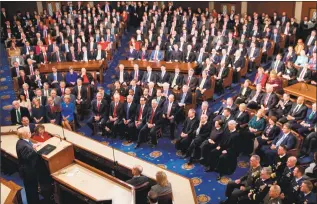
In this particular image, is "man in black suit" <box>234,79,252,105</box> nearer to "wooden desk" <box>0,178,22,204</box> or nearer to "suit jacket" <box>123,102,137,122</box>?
"suit jacket" <box>123,102,137,122</box>

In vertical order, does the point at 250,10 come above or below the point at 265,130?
above

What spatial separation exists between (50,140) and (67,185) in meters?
1.05

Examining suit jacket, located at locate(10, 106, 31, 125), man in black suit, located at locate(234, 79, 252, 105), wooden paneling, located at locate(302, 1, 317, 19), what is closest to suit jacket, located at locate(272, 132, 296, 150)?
man in black suit, located at locate(234, 79, 252, 105)

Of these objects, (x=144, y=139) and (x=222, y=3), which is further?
(x=222, y=3)

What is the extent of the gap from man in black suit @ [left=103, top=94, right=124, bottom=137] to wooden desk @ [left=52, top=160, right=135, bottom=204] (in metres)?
2.10

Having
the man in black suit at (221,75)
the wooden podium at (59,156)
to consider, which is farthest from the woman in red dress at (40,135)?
the man in black suit at (221,75)

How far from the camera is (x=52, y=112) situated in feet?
24.1

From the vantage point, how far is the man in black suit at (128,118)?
7156mm

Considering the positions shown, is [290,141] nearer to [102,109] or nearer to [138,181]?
[138,181]

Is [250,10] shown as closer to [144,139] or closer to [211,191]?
[144,139]

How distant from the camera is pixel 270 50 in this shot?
35.8 ft

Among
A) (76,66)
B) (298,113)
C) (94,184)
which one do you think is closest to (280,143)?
(298,113)

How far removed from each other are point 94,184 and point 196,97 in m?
4.07

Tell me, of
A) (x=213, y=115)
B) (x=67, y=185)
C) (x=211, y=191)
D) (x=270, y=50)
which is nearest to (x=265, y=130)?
(x=213, y=115)
